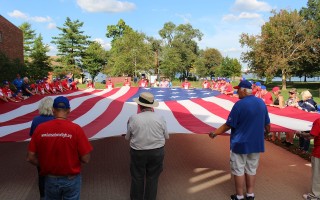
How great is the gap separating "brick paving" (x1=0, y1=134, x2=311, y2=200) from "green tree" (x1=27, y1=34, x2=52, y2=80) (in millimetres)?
19406

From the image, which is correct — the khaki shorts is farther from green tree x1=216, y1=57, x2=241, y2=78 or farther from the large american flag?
green tree x1=216, y1=57, x2=241, y2=78

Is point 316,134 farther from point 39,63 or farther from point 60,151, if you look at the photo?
point 39,63

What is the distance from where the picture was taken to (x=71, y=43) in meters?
45.5

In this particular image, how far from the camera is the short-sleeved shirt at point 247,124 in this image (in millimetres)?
3531

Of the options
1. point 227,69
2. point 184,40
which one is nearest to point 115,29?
point 184,40

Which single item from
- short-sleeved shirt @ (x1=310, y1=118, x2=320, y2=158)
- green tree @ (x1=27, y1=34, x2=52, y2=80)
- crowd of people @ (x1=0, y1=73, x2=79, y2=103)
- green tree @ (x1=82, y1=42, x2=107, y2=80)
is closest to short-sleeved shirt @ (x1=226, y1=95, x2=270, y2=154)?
short-sleeved shirt @ (x1=310, y1=118, x2=320, y2=158)

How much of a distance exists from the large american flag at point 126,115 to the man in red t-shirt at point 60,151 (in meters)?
1.55

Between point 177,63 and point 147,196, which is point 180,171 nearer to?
point 147,196

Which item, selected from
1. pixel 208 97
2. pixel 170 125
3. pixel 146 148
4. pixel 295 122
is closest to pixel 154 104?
pixel 146 148

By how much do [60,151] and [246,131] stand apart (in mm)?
2094

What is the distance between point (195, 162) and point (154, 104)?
9.01 feet

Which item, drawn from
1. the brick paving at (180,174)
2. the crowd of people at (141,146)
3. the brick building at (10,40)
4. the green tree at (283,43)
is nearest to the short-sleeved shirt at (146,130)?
the crowd of people at (141,146)

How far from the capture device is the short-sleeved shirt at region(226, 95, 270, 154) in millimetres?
3531

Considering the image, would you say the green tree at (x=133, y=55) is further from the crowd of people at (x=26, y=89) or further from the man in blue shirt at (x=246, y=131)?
the man in blue shirt at (x=246, y=131)
